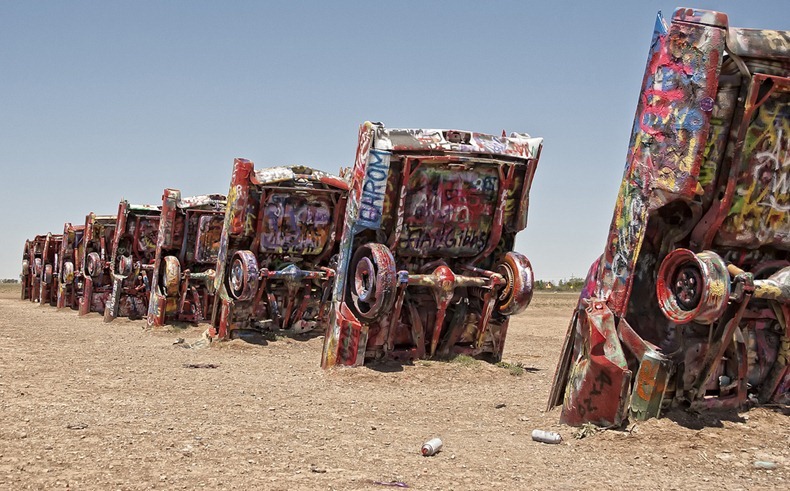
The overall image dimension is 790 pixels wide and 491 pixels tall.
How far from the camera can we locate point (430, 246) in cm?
1073

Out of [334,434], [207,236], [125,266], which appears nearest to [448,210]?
[334,434]

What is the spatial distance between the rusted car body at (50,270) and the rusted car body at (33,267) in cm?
34

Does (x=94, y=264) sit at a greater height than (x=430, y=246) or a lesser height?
lesser

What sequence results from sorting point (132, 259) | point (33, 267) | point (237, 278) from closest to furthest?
point (237, 278)
point (132, 259)
point (33, 267)

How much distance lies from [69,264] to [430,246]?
55.0ft

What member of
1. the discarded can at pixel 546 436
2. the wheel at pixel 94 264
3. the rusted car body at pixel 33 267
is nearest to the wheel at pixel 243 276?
the discarded can at pixel 546 436

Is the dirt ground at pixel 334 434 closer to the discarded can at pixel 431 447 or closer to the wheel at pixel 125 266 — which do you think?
the discarded can at pixel 431 447

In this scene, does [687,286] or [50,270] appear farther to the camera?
[50,270]

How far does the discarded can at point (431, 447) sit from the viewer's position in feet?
19.8

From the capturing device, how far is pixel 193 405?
794 centimetres

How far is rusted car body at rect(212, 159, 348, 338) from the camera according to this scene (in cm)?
1370

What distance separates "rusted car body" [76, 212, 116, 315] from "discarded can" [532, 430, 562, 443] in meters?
17.1

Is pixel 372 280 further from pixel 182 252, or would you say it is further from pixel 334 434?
pixel 182 252

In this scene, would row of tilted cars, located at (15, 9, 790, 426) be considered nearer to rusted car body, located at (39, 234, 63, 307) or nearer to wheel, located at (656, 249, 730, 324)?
wheel, located at (656, 249, 730, 324)
